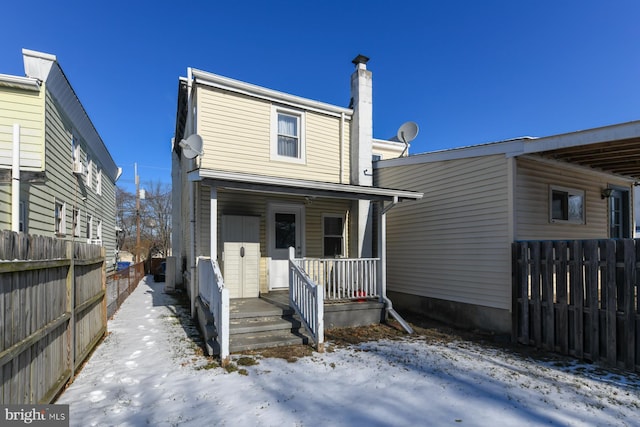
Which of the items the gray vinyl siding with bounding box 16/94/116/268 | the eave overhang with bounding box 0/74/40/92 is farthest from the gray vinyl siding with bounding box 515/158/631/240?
the eave overhang with bounding box 0/74/40/92

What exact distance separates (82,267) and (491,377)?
5.91 meters

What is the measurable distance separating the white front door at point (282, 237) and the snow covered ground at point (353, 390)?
315 cm

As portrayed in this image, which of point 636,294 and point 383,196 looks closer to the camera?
point 636,294

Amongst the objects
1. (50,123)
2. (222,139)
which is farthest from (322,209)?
(50,123)

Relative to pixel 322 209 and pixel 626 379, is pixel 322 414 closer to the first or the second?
pixel 626 379

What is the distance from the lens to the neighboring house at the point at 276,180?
7941mm

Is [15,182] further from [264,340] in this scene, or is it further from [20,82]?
[264,340]

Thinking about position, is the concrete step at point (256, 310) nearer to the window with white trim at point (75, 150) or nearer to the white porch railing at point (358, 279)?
the white porch railing at point (358, 279)

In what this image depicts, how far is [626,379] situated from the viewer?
189 inches

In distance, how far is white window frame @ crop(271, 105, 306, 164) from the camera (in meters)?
8.77

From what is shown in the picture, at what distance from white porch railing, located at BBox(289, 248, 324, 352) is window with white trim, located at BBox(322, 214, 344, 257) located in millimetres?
2622

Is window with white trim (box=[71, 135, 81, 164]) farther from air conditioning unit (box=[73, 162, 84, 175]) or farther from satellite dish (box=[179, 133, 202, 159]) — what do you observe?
satellite dish (box=[179, 133, 202, 159])

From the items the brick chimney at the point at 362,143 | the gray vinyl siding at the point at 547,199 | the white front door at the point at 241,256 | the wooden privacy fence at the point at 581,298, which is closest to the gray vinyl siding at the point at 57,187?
the white front door at the point at 241,256

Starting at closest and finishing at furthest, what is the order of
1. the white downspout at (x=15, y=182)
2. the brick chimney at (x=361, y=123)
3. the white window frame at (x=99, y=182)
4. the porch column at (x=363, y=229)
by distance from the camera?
the white downspout at (x=15, y=182) < the porch column at (x=363, y=229) < the brick chimney at (x=361, y=123) < the white window frame at (x=99, y=182)
